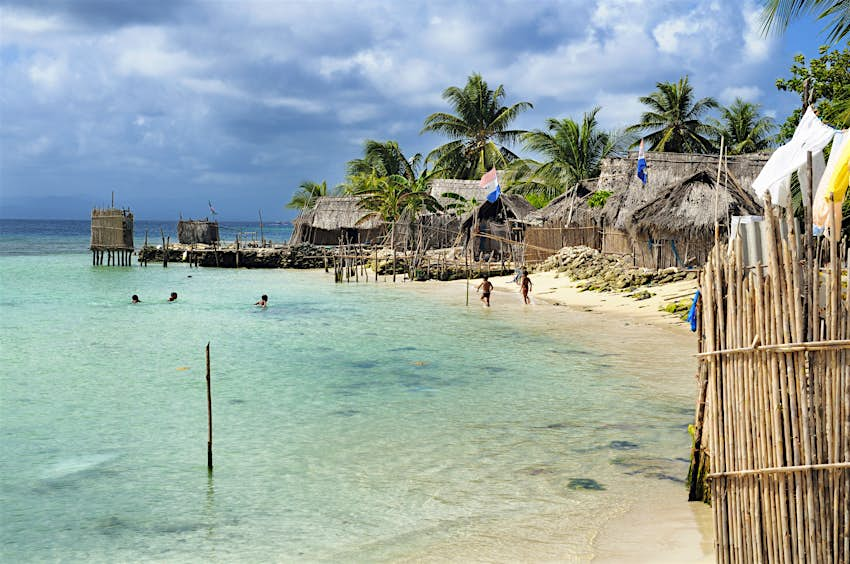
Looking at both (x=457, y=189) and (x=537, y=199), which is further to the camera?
(x=457, y=189)

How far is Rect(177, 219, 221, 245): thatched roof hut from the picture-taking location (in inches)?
2190

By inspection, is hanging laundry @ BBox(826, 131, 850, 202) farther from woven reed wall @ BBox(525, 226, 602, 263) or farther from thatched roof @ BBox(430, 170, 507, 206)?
thatched roof @ BBox(430, 170, 507, 206)

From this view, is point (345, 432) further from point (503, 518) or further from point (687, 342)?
point (687, 342)

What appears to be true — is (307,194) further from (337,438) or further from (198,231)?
(337,438)

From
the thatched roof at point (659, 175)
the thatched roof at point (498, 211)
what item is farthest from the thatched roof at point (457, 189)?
the thatched roof at point (659, 175)

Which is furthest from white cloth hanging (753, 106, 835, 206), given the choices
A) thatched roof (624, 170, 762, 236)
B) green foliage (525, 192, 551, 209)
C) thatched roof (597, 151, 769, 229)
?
green foliage (525, 192, 551, 209)

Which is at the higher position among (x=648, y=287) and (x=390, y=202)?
(x=390, y=202)

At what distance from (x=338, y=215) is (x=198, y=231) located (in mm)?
12939

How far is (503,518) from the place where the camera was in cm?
773

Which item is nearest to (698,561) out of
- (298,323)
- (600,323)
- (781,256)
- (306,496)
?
(781,256)

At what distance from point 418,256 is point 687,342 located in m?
19.3

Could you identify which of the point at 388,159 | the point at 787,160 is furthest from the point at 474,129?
the point at 787,160

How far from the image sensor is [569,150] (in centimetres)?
4141

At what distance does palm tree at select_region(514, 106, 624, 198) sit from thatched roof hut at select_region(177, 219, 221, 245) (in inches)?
965
